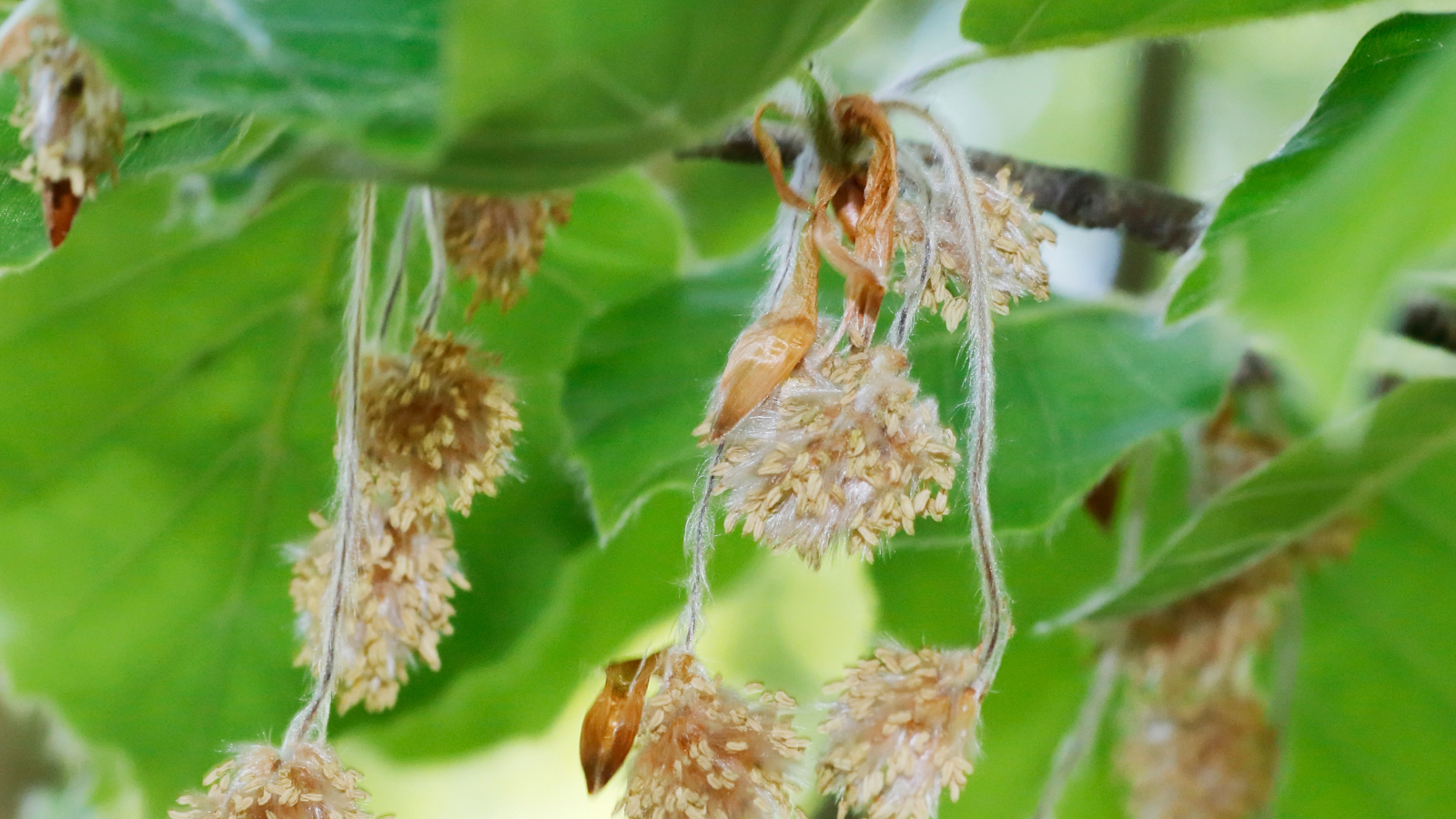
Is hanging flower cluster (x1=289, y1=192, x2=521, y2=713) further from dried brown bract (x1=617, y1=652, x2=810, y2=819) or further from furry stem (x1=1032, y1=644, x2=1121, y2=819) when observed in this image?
furry stem (x1=1032, y1=644, x2=1121, y2=819)

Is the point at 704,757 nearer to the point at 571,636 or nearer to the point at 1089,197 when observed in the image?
the point at 1089,197

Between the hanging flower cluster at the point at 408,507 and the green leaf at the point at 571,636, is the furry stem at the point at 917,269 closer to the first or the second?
the hanging flower cluster at the point at 408,507

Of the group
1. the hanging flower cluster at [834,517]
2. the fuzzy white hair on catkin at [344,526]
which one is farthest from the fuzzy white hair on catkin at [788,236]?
the fuzzy white hair on catkin at [344,526]

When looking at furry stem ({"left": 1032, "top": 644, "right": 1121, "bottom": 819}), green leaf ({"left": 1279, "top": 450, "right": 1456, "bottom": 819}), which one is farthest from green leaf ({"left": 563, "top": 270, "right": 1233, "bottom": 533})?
green leaf ({"left": 1279, "top": 450, "right": 1456, "bottom": 819})

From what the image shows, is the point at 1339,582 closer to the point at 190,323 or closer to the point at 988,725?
the point at 988,725

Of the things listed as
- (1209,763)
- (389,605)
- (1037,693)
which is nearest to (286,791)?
(389,605)

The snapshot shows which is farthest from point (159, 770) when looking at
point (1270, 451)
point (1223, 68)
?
point (1223, 68)

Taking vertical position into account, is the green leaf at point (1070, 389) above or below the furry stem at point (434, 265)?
below
